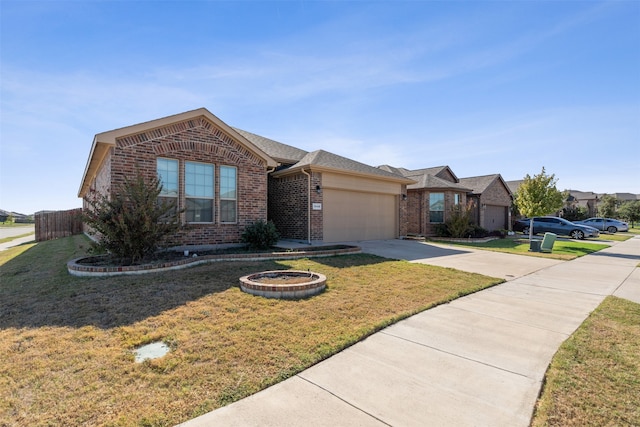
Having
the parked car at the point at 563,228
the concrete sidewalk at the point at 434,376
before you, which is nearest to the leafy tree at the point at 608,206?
the parked car at the point at 563,228

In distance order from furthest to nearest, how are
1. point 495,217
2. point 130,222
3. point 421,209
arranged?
point 495,217
point 421,209
point 130,222

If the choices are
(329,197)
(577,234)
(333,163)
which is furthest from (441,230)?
(577,234)

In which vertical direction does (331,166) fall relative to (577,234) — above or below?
above

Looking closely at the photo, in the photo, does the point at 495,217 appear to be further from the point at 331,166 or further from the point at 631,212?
the point at 631,212

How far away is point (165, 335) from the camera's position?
3.81m

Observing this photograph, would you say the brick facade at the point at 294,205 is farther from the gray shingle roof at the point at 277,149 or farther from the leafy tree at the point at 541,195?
the leafy tree at the point at 541,195

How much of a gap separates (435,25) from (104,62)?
9707 millimetres

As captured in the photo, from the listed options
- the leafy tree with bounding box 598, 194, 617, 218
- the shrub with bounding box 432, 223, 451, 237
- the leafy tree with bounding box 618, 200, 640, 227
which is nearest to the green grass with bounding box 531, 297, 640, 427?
the shrub with bounding box 432, 223, 451, 237

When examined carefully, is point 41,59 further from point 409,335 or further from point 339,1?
point 409,335

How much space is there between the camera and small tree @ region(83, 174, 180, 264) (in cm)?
692

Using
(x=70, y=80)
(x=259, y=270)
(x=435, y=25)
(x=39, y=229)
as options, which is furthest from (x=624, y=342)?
(x=39, y=229)

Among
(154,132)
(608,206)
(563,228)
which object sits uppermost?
(154,132)

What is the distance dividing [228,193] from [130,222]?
3690 millimetres

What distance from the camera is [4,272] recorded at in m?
7.96
